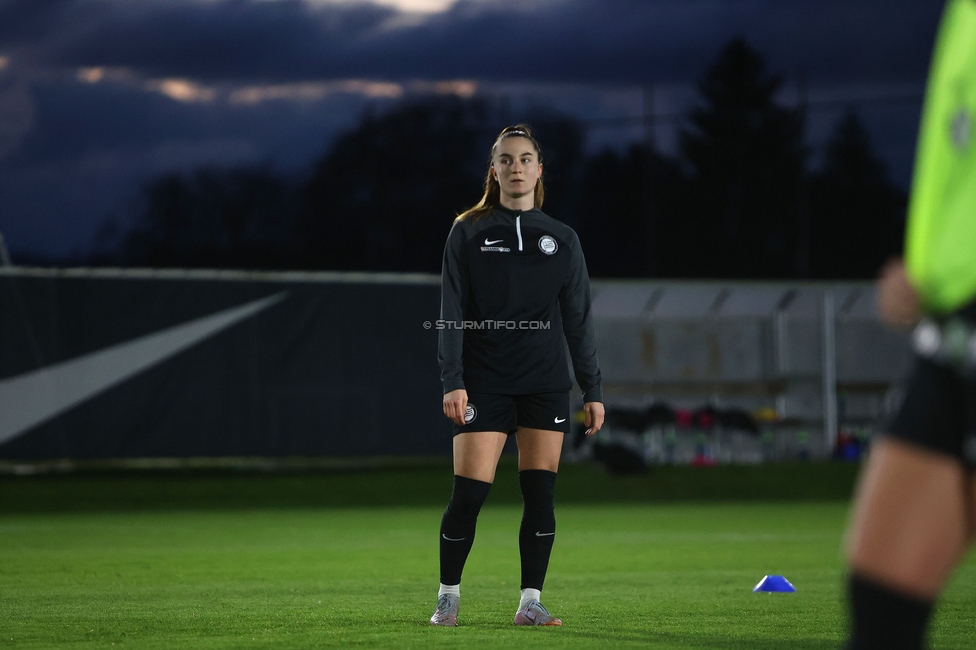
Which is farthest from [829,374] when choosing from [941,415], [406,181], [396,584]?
[406,181]

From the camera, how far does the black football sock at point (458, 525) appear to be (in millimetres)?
5395

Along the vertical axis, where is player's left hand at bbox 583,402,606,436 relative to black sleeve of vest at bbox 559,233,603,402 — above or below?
below

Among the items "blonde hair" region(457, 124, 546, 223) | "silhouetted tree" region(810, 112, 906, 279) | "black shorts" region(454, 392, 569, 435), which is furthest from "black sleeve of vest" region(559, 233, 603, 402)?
"silhouetted tree" region(810, 112, 906, 279)

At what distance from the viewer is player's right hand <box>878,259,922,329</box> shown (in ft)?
7.83

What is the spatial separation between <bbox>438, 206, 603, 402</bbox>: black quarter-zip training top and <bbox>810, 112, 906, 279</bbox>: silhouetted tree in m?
26.5

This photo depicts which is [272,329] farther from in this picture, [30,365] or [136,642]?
[136,642]

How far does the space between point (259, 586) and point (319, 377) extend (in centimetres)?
949

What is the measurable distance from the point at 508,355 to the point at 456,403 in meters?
0.32

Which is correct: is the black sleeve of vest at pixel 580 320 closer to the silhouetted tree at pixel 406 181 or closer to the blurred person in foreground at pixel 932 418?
the blurred person in foreground at pixel 932 418

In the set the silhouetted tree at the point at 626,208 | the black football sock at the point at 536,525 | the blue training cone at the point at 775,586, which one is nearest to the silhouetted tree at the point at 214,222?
the silhouetted tree at the point at 626,208

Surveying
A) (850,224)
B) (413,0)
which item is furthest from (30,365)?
(413,0)

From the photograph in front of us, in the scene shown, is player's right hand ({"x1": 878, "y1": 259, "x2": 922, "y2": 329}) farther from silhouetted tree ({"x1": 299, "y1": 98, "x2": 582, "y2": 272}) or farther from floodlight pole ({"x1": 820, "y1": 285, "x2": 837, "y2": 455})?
silhouetted tree ({"x1": 299, "y1": 98, "x2": 582, "y2": 272})

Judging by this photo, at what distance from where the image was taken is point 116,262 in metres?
32.5

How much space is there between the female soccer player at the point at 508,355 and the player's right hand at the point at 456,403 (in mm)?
26
